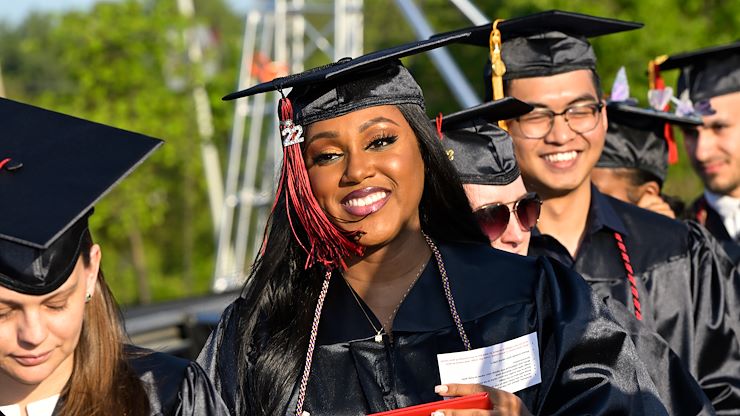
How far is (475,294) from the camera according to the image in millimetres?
3377

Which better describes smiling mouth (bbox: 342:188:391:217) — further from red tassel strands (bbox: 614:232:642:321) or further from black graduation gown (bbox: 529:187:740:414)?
red tassel strands (bbox: 614:232:642:321)

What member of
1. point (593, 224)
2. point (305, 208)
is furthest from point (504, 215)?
point (305, 208)

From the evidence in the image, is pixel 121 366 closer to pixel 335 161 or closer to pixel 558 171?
pixel 335 161

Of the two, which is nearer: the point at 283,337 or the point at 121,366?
the point at 121,366

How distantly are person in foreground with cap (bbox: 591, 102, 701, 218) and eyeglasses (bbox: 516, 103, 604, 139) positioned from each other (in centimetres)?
93

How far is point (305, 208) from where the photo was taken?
3.41 m

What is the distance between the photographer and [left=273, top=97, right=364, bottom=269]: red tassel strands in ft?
11.1

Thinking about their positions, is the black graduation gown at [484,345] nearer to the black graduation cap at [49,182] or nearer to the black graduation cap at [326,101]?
the black graduation cap at [326,101]

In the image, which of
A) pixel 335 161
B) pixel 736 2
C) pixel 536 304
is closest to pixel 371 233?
pixel 335 161

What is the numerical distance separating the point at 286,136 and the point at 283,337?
578 millimetres

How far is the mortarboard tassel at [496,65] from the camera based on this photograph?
458 cm

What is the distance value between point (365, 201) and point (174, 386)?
0.72 m

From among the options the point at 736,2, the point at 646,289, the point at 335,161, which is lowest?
the point at 646,289

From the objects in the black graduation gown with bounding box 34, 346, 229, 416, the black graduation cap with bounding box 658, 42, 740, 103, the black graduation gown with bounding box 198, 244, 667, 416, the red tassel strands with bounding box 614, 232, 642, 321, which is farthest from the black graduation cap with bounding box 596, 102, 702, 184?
the black graduation gown with bounding box 34, 346, 229, 416
